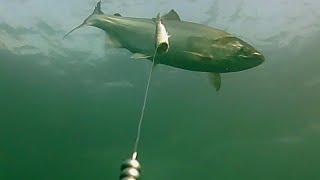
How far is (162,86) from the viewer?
24094 mm

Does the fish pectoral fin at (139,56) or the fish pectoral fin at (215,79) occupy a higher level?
the fish pectoral fin at (215,79)

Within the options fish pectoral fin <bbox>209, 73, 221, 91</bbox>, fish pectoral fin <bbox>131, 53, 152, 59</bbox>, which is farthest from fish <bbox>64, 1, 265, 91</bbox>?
fish pectoral fin <bbox>209, 73, 221, 91</bbox>

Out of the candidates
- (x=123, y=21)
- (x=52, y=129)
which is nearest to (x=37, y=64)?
(x=52, y=129)

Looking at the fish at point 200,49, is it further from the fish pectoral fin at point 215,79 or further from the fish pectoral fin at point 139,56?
the fish pectoral fin at point 215,79

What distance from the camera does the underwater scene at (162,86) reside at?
5.09m

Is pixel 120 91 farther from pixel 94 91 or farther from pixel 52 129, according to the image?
pixel 52 129

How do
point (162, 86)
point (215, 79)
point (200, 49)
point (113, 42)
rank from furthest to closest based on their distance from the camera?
point (162, 86) → point (215, 79) → point (113, 42) → point (200, 49)

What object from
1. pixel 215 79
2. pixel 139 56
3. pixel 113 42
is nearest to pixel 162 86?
pixel 215 79

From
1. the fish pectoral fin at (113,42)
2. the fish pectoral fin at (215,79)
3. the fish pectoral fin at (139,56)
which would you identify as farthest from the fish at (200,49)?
Result: the fish pectoral fin at (215,79)

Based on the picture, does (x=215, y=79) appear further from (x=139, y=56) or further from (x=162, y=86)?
(x=162, y=86)

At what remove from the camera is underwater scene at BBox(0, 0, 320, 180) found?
5.09m

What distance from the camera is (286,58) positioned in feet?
67.7

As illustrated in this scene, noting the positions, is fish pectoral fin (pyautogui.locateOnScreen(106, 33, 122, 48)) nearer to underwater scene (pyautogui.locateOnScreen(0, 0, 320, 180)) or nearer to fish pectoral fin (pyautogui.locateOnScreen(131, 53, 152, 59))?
underwater scene (pyautogui.locateOnScreen(0, 0, 320, 180))

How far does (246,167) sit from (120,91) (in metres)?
22.9
